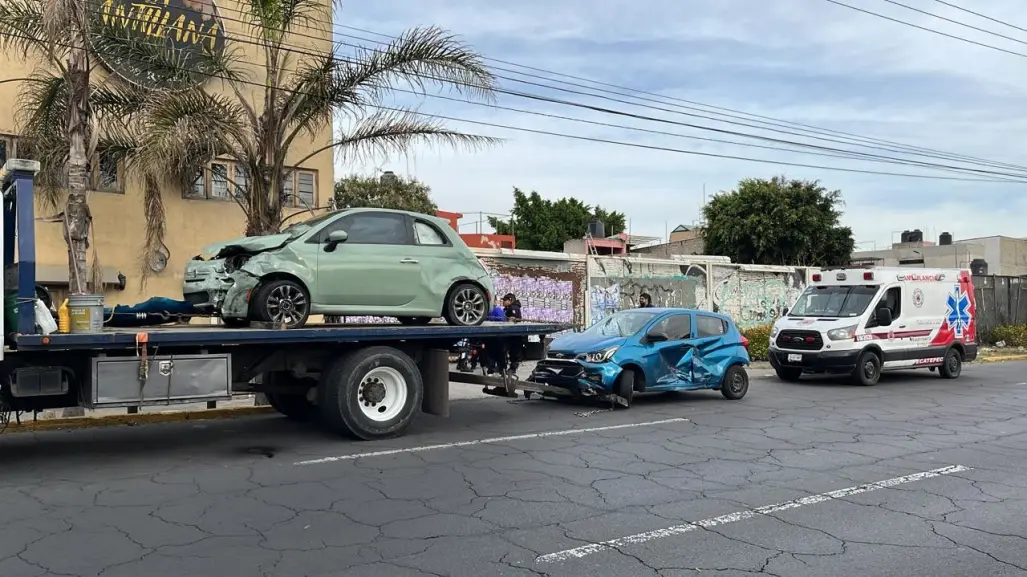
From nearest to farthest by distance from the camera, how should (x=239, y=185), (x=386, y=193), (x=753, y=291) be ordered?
(x=239, y=185), (x=753, y=291), (x=386, y=193)

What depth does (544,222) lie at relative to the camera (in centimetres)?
4975

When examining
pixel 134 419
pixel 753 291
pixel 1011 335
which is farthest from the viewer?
pixel 1011 335

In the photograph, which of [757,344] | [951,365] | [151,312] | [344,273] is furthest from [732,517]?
[757,344]

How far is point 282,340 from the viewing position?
816 centimetres

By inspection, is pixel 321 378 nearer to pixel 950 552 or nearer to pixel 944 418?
pixel 950 552

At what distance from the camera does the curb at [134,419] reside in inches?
378

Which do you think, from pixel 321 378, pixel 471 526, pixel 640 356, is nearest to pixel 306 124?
pixel 321 378

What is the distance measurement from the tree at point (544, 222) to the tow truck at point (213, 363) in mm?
39299

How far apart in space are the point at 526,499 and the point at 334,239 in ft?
12.7

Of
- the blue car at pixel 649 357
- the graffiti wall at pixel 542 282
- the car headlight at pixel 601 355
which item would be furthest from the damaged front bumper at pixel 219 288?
the graffiti wall at pixel 542 282

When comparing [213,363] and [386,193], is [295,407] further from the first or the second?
[386,193]

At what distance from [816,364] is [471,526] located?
37.4ft

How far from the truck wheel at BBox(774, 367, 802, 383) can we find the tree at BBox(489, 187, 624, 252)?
32.4 m

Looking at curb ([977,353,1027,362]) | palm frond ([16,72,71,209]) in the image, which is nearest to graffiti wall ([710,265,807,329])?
curb ([977,353,1027,362])
